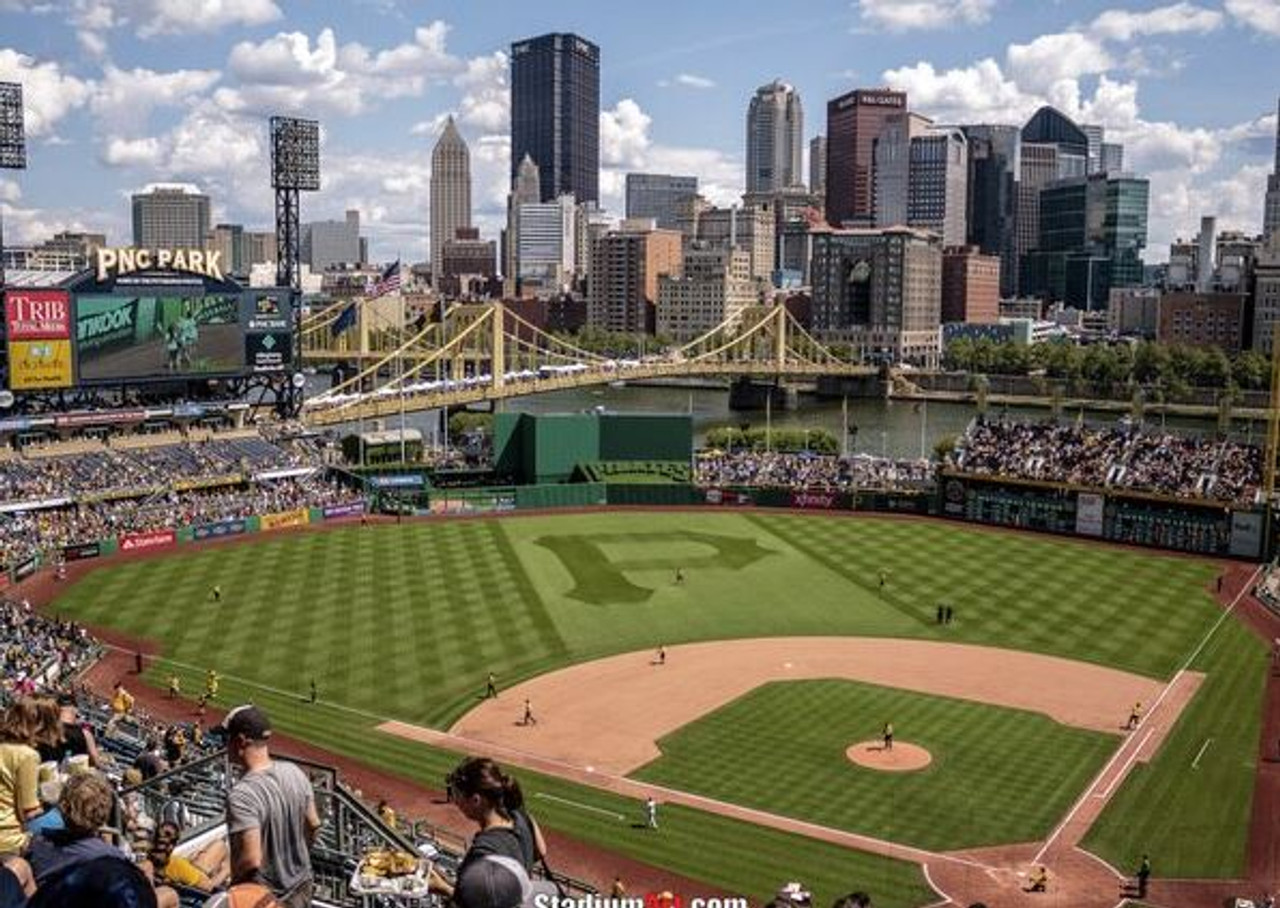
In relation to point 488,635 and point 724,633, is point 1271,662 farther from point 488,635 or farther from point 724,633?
point 488,635

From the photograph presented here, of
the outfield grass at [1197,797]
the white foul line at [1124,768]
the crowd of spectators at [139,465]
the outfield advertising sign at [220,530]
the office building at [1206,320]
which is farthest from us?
the office building at [1206,320]

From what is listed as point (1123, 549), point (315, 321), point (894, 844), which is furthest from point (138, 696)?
point (315, 321)

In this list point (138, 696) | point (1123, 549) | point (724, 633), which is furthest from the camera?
point (1123, 549)

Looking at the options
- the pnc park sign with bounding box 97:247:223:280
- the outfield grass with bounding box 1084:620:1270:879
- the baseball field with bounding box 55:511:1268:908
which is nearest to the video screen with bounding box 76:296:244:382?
the pnc park sign with bounding box 97:247:223:280

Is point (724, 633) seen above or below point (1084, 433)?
below

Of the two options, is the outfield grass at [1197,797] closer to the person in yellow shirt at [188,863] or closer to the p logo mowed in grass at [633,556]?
the p logo mowed in grass at [633,556]

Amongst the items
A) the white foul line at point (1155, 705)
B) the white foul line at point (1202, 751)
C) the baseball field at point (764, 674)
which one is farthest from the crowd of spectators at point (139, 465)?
the white foul line at point (1202, 751)
